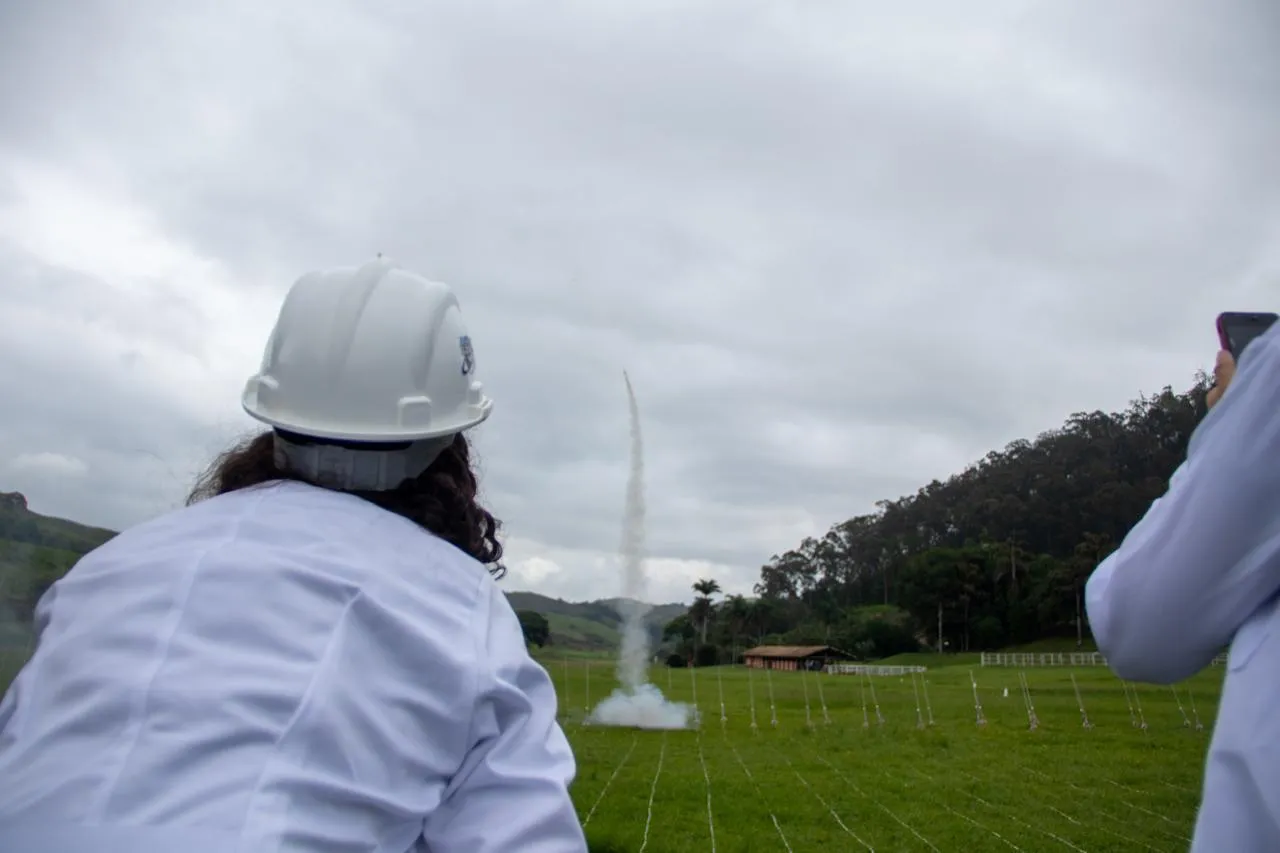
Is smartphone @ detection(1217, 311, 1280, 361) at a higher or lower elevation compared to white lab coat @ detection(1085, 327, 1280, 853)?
higher

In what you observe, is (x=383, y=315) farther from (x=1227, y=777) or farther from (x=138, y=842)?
(x=1227, y=777)

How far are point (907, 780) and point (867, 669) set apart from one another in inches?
1865

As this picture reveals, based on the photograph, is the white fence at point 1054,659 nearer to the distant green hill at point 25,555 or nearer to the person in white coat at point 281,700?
the distant green hill at point 25,555

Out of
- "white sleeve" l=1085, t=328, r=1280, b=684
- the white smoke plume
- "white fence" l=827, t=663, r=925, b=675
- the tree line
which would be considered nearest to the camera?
"white sleeve" l=1085, t=328, r=1280, b=684

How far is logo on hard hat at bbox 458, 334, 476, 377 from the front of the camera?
216 cm

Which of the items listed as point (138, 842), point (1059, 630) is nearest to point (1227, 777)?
point (138, 842)

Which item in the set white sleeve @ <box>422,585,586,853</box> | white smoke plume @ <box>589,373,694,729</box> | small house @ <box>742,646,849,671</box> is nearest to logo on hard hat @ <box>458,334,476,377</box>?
white sleeve @ <box>422,585,586,853</box>

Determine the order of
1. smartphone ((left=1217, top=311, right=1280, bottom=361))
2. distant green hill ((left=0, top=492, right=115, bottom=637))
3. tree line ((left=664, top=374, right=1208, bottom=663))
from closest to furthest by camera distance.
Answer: smartphone ((left=1217, top=311, right=1280, bottom=361)) < distant green hill ((left=0, top=492, right=115, bottom=637)) < tree line ((left=664, top=374, right=1208, bottom=663))

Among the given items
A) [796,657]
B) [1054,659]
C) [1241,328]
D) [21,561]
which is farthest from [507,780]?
[796,657]

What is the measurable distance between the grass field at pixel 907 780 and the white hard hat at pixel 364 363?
622 centimetres

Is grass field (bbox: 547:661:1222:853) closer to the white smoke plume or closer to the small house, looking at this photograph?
the white smoke plume

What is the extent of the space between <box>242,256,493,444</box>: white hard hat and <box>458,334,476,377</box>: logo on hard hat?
2 centimetres

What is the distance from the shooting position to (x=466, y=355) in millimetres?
2180

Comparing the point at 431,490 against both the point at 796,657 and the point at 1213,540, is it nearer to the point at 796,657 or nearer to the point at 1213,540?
the point at 1213,540
